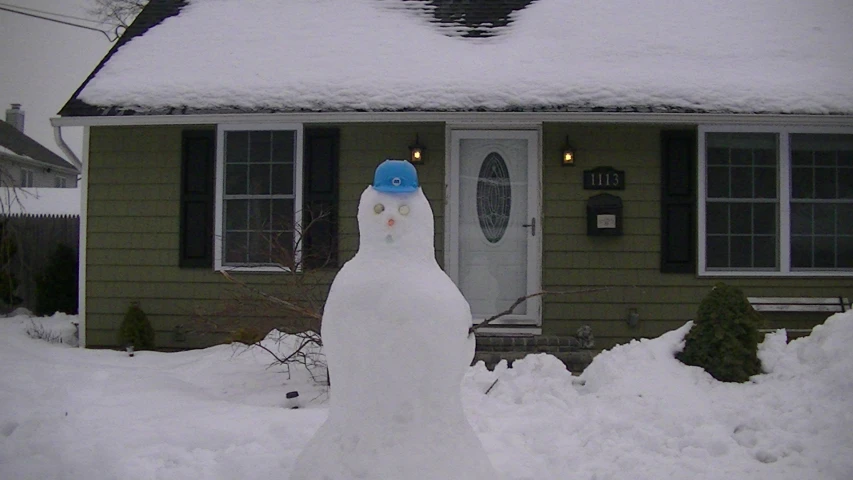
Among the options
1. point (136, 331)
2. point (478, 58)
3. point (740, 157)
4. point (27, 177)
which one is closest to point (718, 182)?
point (740, 157)

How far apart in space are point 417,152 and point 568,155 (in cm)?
166

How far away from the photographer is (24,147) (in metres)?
18.7

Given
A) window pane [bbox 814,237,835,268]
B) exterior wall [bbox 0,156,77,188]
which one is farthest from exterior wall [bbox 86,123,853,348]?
exterior wall [bbox 0,156,77,188]

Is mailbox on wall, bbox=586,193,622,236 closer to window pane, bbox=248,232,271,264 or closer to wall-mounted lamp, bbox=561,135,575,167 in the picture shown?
wall-mounted lamp, bbox=561,135,575,167

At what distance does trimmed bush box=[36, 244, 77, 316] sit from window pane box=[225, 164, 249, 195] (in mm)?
3377

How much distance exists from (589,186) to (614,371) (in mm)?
2625

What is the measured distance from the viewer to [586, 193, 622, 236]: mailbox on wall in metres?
7.02

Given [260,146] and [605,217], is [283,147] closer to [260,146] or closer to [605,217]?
[260,146]

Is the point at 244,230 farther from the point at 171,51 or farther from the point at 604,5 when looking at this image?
the point at 604,5

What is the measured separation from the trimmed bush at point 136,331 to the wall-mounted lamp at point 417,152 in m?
3.46

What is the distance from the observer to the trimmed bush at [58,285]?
8.95 meters

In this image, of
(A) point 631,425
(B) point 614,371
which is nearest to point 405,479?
(A) point 631,425

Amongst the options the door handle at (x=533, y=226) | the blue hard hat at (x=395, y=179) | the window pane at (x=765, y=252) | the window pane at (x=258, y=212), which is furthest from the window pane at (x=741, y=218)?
the blue hard hat at (x=395, y=179)

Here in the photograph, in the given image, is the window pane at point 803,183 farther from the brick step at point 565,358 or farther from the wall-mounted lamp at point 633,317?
the brick step at point 565,358
